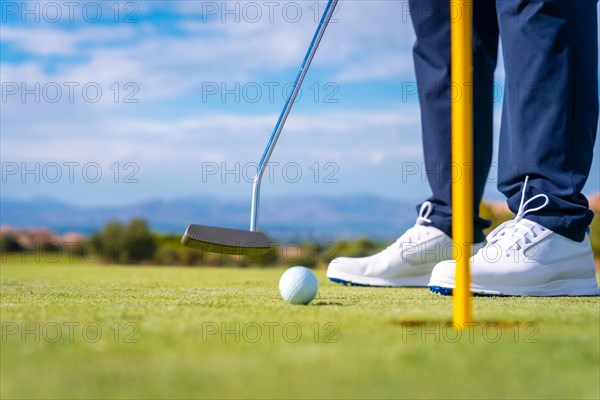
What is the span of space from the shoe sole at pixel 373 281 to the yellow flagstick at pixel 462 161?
5.71ft

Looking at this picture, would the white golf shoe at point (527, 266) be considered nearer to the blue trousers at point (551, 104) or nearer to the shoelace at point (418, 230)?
the blue trousers at point (551, 104)

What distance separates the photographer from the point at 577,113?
103 inches

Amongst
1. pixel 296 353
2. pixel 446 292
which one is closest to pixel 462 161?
pixel 296 353

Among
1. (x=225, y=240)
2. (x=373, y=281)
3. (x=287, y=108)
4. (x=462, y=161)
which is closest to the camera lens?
(x=462, y=161)

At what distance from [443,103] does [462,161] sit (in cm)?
191

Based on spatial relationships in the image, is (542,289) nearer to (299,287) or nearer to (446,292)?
(446,292)

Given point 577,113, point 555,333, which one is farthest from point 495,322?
point 577,113

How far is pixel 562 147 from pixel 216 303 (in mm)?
1467

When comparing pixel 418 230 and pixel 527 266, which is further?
pixel 418 230

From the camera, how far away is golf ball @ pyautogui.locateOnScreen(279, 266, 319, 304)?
214cm

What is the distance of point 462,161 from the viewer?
1.45 m

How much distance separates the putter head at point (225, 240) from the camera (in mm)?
2379

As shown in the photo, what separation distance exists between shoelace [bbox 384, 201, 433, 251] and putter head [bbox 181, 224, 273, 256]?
0.97m

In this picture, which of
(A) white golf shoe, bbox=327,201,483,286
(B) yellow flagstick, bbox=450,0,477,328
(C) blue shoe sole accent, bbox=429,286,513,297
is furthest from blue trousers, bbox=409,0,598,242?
(B) yellow flagstick, bbox=450,0,477,328
